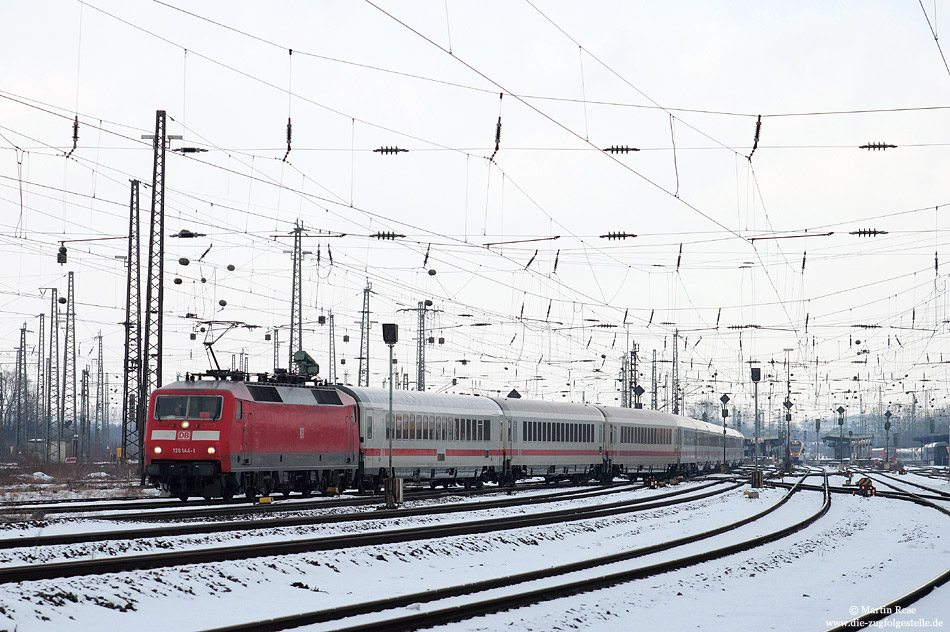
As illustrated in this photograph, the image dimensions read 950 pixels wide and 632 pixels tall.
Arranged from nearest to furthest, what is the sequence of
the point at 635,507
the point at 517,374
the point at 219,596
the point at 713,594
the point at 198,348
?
the point at 219,596
the point at 713,594
the point at 635,507
the point at 198,348
the point at 517,374

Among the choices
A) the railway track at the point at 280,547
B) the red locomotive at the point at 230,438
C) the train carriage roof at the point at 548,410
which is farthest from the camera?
the train carriage roof at the point at 548,410

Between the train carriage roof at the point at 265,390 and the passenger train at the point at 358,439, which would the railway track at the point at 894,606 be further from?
the train carriage roof at the point at 265,390

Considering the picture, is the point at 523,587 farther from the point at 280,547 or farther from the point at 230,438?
the point at 230,438

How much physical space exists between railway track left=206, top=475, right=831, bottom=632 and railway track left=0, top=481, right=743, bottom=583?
402 centimetres

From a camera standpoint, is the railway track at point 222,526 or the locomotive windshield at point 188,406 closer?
the railway track at point 222,526

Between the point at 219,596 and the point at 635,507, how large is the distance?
2111cm

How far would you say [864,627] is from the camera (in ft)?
43.8

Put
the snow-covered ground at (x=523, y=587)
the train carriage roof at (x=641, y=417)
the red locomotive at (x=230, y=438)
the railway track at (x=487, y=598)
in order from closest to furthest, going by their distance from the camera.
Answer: the railway track at (x=487, y=598) < the snow-covered ground at (x=523, y=587) < the red locomotive at (x=230, y=438) < the train carriage roof at (x=641, y=417)

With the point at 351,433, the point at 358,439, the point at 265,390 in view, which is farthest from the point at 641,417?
the point at 265,390

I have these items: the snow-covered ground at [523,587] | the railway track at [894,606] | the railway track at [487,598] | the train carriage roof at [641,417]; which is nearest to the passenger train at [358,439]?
the train carriage roof at [641,417]

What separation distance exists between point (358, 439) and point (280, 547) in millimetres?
17869

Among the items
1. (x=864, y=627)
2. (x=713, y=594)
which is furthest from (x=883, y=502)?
(x=864, y=627)

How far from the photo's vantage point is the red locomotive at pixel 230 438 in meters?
29.7

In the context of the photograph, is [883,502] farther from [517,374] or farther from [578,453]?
[517,374]
